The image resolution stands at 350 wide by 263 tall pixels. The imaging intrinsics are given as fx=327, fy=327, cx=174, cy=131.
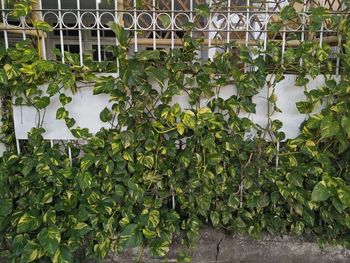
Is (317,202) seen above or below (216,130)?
below

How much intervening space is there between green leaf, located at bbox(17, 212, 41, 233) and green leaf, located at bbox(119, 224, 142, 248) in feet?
1.53

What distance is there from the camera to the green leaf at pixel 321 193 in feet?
5.90

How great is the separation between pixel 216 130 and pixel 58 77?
3.01 feet

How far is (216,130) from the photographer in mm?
1841

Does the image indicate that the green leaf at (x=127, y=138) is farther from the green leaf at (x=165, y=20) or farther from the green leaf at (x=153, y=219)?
the green leaf at (x=165, y=20)

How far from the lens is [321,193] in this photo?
1801 millimetres

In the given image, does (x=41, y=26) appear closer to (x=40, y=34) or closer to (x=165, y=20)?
(x=40, y=34)

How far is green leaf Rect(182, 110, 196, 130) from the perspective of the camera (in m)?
1.76

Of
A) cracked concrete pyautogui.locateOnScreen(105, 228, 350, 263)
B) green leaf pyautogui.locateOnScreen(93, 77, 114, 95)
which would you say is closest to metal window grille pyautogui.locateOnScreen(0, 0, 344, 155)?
green leaf pyautogui.locateOnScreen(93, 77, 114, 95)

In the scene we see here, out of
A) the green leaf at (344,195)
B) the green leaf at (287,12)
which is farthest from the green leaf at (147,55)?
the green leaf at (344,195)

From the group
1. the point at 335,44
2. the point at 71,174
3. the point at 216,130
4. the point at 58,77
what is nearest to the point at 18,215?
the point at 71,174

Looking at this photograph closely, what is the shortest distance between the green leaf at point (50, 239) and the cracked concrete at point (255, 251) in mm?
447

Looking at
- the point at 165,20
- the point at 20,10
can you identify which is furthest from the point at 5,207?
the point at 165,20

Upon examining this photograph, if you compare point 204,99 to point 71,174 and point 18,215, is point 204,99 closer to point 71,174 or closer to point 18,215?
point 71,174
